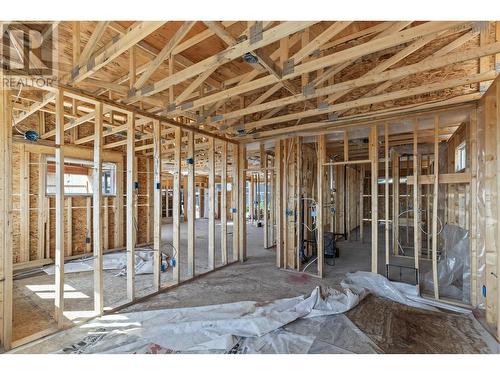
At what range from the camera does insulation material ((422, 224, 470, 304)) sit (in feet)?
12.0

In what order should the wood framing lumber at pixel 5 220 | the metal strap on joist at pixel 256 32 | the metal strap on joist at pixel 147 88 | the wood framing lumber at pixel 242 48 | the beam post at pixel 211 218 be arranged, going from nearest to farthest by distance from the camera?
1. the wood framing lumber at pixel 242 48
2. the metal strap on joist at pixel 256 32
3. the wood framing lumber at pixel 5 220
4. the metal strap on joist at pixel 147 88
5. the beam post at pixel 211 218

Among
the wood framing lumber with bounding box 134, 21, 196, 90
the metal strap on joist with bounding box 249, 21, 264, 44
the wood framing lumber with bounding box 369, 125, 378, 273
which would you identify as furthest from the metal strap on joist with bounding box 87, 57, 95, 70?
the wood framing lumber with bounding box 369, 125, 378, 273

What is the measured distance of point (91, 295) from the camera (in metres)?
3.91

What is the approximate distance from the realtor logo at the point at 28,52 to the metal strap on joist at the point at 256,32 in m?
2.45

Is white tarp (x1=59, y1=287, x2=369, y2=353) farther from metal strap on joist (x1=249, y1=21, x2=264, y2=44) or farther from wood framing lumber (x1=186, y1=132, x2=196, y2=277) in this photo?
metal strap on joist (x1=249, y1=21, x2=264, y2=44)

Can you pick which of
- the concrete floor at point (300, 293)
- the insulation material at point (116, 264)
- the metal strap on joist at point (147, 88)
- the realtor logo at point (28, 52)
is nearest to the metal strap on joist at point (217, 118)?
the metal strap on joist at point (147, 88)

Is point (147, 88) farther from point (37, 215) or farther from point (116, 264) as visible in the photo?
point (37, 215)

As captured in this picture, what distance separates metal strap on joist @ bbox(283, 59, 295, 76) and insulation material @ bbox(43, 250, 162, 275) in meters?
4.52

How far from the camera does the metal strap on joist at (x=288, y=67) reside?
2624mm

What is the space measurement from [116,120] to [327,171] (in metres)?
6.28

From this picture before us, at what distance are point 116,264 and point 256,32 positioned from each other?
551 centimetres

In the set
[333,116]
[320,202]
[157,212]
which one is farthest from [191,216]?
[333,116]

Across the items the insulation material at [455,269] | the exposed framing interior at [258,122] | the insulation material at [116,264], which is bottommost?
the insulation material at [116,264]

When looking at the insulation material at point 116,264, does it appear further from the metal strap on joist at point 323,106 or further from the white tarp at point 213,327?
the metal strap on joist at point 323,106
